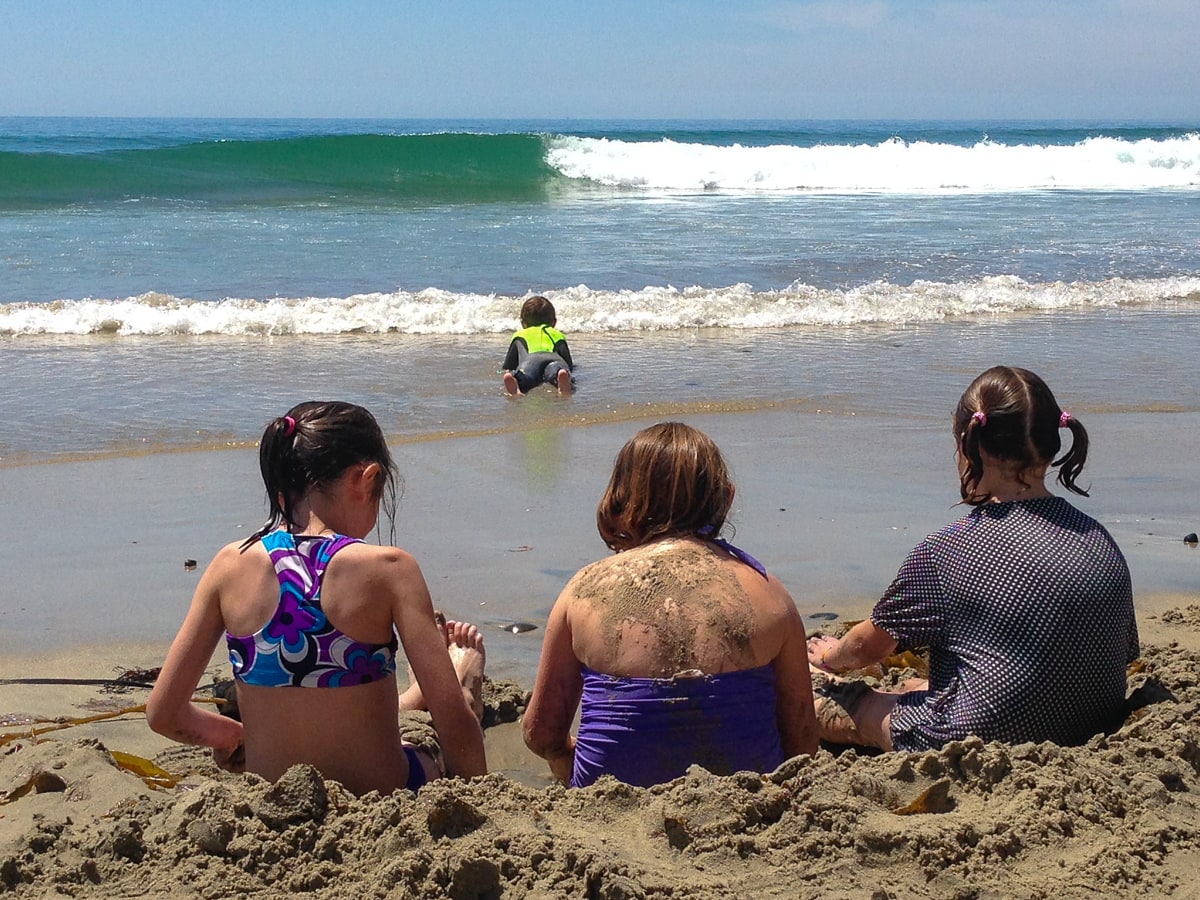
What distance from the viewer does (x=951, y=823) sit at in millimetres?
2625

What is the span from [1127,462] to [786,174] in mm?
26107

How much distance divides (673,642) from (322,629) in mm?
760

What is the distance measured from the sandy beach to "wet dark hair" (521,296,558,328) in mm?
4293

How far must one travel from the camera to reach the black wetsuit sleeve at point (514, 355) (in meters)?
9.39

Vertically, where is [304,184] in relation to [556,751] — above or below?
above

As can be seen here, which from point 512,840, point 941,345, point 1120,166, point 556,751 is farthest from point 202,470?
point 1120,166

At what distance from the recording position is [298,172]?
27.6m

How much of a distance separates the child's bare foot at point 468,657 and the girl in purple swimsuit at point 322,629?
0.42m

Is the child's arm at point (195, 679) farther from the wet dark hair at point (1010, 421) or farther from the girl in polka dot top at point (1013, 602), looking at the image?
the wet dark hair at point (1010, 421)

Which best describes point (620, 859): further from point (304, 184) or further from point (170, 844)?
point (304, 184)

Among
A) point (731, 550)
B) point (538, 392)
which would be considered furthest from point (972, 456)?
point (538, 392)

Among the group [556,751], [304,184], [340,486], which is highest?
[304,184]

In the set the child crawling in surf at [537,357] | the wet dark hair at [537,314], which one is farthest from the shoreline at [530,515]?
the wet dark hair at [537,314]

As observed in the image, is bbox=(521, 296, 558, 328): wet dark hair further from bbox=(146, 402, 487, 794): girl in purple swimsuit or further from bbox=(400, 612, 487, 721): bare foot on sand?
bbox=(146, 402, 487, 794): girl in purple swimsuit
